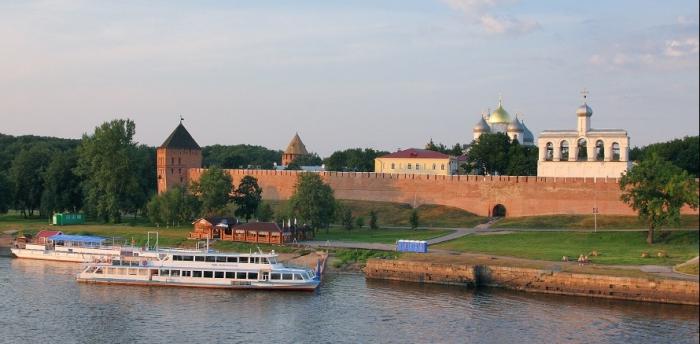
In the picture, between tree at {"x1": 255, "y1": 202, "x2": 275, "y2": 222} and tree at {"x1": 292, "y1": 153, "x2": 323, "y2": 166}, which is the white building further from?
tree at {"x1": 292, "y1": 153, "x2": 323, "y2": 166}

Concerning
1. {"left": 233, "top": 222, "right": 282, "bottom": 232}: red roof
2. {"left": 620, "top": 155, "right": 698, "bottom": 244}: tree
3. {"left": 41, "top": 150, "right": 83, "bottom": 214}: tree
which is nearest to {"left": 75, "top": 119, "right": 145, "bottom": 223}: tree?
{"left": 41, "top": 150, "right": 83, "bottom": 214}: tree

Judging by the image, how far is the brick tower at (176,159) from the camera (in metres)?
85.5

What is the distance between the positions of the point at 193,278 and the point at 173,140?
41.4 m

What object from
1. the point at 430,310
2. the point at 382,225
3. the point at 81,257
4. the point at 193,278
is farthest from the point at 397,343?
the point at 382,225

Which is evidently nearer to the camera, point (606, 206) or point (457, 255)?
point (457, 255)

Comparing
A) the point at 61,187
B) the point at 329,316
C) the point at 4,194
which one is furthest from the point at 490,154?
the point at 329,316

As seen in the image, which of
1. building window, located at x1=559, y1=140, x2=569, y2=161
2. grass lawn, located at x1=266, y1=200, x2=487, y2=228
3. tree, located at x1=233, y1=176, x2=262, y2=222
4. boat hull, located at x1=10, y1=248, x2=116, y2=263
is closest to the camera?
boat hull, located at x1=10, y1=248, x2=116, y2=263

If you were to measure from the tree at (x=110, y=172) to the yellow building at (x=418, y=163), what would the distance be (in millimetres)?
25712

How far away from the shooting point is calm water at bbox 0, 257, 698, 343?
33.7 m

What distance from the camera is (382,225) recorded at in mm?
69562

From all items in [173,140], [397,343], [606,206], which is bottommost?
[397,343]

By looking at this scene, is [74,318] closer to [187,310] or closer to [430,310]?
[187,310]

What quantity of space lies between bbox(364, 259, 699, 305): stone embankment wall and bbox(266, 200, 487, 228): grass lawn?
1828 cm

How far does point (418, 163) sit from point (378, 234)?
26.3 metres
